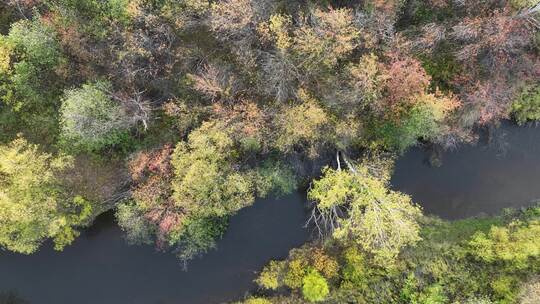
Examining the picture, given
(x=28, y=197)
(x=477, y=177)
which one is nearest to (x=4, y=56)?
(x=28, y=197)

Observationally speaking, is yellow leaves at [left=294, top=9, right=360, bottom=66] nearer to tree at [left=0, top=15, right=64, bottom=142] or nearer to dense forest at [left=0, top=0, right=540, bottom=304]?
dense forest at [left=0, top=0, right=540, bottom=304]

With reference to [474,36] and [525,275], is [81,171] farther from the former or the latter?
[525,275]

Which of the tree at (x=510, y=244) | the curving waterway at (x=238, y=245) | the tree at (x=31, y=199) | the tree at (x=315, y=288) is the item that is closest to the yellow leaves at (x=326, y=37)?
the curving waterway at (x=238, y=245)

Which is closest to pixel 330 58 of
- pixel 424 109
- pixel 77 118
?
pixel 424 109

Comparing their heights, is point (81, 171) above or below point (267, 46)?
below

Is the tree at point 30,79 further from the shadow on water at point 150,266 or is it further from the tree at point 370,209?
the tree at point 370,209

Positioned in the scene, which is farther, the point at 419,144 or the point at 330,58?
the point at 419,144

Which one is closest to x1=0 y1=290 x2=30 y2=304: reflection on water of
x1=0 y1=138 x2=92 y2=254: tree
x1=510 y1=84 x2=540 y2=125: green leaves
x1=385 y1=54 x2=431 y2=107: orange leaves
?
x1=0 y1=138 x2=92 y2=254: tree
